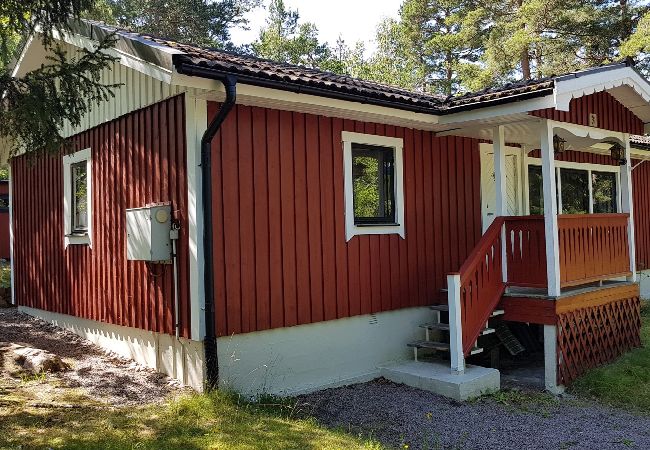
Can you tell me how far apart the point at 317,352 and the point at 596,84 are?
4.81m

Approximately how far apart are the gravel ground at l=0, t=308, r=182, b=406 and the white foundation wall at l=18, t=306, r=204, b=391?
0.09 meters

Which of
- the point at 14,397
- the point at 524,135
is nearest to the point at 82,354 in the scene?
the point at 14,397

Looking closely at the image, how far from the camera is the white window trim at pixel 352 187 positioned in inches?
288

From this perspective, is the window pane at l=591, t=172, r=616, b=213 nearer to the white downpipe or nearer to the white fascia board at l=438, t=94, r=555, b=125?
the white fascia board at l=438, t=94, r=555, b=125

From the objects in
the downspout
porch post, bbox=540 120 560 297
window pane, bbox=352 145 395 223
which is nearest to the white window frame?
porch post, bbox=540 120 560 297

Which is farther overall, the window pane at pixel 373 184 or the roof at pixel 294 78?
the window pane at pixel 373 184

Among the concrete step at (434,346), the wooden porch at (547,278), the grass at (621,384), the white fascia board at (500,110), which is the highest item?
the white fascia board at (500,110)

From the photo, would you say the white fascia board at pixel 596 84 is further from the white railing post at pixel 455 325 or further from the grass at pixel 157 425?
the grass at pixel 157 425

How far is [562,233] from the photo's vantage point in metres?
7.50

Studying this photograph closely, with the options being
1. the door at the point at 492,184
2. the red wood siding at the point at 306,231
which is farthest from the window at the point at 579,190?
the red wood siding at the point at 306,231

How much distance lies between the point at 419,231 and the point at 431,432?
327cm

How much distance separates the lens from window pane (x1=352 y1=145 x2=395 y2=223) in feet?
24.8

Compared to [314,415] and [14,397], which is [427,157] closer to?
[314,415]

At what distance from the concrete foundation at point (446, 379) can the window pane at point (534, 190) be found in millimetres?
4738
